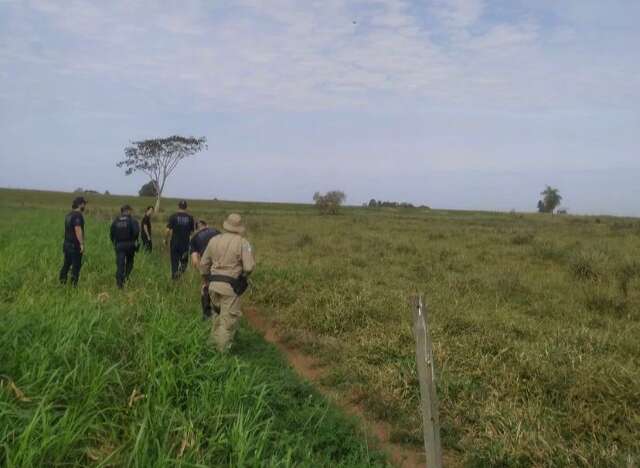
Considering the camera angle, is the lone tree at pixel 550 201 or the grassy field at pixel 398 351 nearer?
the grassy field at pixel 398 351

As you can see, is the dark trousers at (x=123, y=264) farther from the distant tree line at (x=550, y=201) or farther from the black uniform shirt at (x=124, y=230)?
the distant tree line at (x=550, y=201)

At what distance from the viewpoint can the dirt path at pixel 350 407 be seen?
4.34 meters

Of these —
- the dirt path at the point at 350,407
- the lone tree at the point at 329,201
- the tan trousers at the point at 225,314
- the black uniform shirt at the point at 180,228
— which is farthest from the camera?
the lone tree at the point at 329,201

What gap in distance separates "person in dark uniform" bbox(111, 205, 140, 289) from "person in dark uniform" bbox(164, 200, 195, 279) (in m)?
0.76

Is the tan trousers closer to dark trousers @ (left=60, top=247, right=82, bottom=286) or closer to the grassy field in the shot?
the grassy field

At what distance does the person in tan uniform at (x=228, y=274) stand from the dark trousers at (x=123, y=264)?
3.63 metres

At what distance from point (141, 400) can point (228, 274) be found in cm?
243

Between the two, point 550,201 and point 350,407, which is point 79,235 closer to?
point 350,407

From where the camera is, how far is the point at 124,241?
30.6ft

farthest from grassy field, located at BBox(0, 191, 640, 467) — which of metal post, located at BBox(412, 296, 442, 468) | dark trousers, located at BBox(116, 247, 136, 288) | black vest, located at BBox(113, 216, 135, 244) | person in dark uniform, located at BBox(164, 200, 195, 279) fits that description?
metal post, located at BBox(412, 296, 442, 468)

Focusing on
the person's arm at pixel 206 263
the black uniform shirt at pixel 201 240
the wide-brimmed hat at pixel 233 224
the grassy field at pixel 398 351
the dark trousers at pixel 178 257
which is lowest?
the grassy field at pixel 398 351

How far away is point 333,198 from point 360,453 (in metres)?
51.2

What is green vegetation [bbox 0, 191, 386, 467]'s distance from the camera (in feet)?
10.1

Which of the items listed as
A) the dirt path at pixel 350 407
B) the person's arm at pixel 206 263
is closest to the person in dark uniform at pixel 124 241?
the dirt path at pixel 350 407
